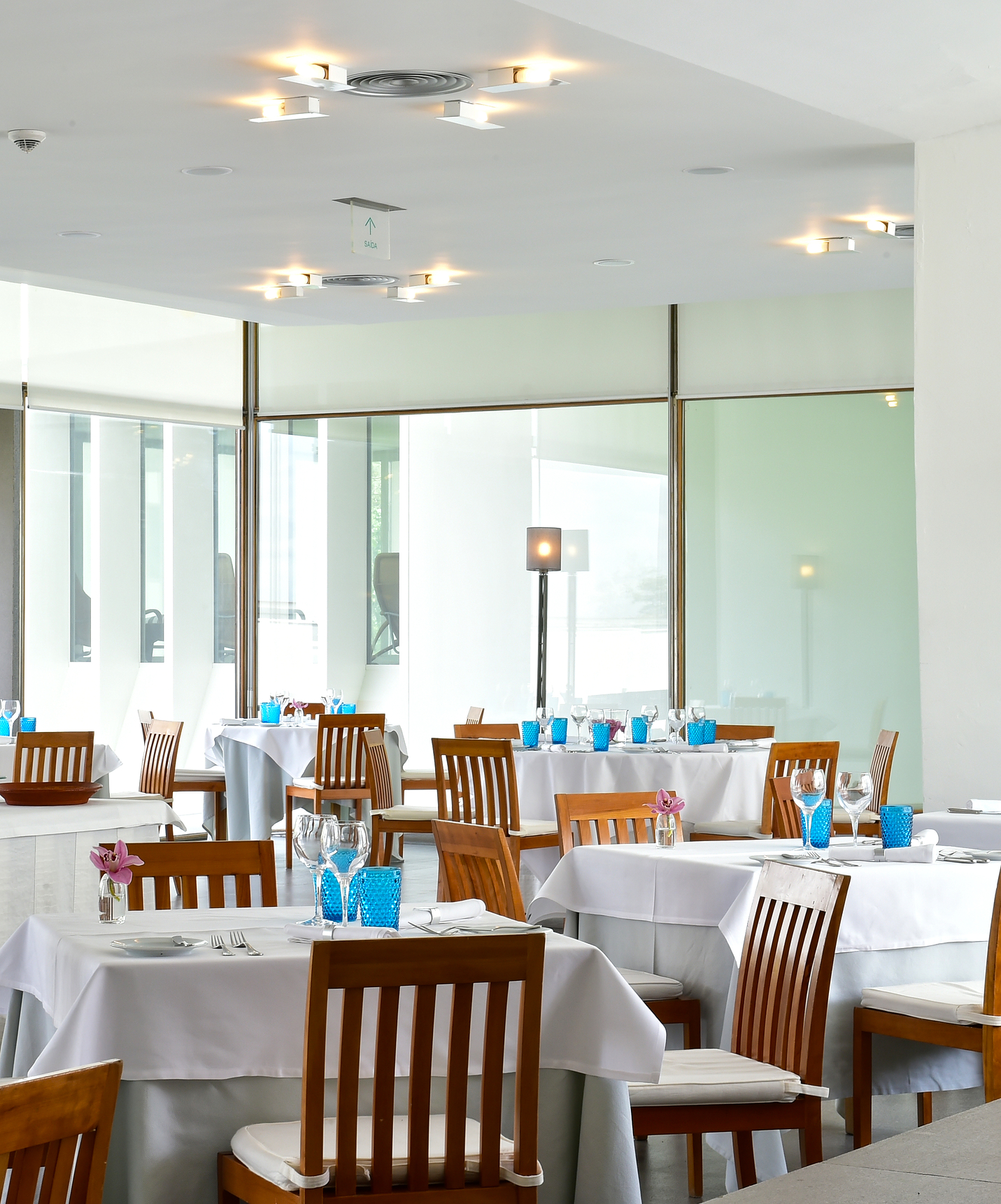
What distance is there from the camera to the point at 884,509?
10.8 m

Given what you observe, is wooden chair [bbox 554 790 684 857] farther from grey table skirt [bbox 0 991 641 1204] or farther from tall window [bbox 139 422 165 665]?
tall window [bbox 139 422 165 665]

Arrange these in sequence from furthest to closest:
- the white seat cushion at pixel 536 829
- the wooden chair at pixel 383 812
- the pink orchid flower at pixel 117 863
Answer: the wooden chair at pixel 383 812
the white seat cushion at pixel 536 829
the pink orchid flower at pixel 117 863

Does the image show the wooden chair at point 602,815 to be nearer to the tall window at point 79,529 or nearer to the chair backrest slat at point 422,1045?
the chair backrest slat at point 422,1045

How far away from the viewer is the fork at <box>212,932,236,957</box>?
319cm

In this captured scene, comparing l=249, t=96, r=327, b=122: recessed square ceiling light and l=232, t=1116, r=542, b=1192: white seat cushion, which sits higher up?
l=249, t=96, r=327, b=122: recessed square ceiling light

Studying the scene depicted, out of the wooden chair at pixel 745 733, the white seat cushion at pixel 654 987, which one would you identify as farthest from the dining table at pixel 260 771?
the white seat cushion at pixel 654 987

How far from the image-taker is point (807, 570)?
11.0 metres

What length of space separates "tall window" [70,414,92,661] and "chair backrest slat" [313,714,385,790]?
124 inches

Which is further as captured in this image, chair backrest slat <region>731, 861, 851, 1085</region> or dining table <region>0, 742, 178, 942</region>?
dining table <region>0, 742, 178, 942</region>

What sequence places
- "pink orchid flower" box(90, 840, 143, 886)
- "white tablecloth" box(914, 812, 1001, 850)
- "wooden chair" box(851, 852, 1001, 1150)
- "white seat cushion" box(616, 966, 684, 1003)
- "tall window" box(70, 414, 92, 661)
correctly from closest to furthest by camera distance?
"pink orchid flower" box(90, 840, 143, 886) → "wooden chair" box(851, 852, 1001, 1150) → "white seat cushion" box(616, 966, 684, 1003) → "white tablecloth" box(914, 812, 1001, 850) → "tall window" box(70, 414, 92, 661)

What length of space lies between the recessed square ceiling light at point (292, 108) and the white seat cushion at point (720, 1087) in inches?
166

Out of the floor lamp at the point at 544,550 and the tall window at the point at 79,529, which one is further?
the tall window at the point at 79,529

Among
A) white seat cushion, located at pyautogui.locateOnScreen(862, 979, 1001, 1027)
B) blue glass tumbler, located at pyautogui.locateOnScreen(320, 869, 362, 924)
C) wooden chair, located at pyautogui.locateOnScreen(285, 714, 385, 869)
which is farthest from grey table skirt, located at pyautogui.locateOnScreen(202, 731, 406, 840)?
blue glass tumbler, located at pyautogui.locateOnScreen(320, 869, 362, 924)

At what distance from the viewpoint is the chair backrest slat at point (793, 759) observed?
738 cm
